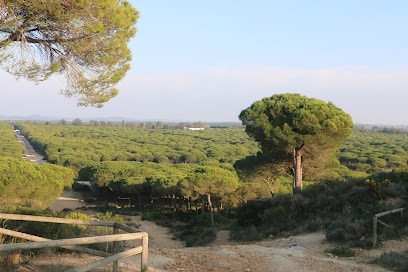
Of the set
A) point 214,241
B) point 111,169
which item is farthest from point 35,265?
point 111,169

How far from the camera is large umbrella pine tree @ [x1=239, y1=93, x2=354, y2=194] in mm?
15750

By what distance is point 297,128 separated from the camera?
1592 cm

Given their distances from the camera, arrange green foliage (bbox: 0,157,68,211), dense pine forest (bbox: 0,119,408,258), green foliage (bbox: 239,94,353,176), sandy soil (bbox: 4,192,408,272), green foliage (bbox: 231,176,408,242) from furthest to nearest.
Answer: green foliage (bbox: 0,157,68,211), green foliage (bbox: 239,94,353,176), dense pine forest (bbox: 0,119,408,258), green foliage (bbox: 231,176,408,242), sandy soil (bbox: 4,192,408,272)

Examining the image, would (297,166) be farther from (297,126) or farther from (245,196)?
(245,196)

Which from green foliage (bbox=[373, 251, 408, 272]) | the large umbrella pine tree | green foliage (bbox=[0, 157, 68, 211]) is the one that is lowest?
green foliage (bbox=[0, 157, 68, 211])

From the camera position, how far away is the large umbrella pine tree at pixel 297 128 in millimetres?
15750

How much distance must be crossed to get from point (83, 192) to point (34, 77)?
3562 centimetres

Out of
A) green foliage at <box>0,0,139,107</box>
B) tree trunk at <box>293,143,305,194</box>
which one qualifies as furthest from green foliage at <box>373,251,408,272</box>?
tree trunk at <box>293,143,305,194</box>

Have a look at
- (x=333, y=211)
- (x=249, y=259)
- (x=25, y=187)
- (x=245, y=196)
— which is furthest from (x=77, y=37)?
(x=245, y=196)

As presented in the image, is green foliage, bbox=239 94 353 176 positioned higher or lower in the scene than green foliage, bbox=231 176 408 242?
higher

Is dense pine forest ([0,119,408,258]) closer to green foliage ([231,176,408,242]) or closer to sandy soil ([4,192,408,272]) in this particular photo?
green foliage ([231,176,408,242])

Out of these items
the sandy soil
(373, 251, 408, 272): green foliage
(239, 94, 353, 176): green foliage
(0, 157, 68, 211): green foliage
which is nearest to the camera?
the sandy soil

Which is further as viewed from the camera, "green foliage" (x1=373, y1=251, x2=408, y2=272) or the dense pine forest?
the dense pine forest

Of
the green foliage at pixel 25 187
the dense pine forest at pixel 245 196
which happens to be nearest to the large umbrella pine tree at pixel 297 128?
the dense pine forest at pixel 245 196
